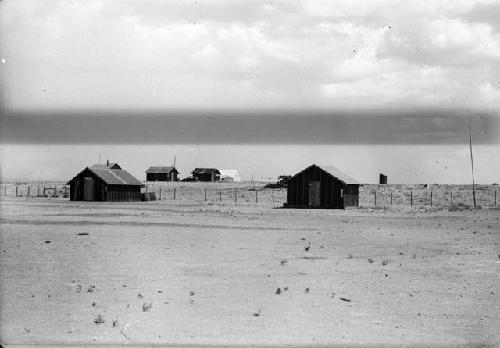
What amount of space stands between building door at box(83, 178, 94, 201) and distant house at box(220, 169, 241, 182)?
241ft

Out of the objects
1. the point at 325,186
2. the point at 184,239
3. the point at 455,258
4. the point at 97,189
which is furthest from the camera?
the point at 97,189

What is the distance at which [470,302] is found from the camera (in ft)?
42.4

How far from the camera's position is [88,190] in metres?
60.5

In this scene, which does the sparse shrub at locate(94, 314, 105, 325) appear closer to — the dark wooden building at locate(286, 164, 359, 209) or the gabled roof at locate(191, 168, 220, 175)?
Answer: the dark wooden building at locate(286, 164, 359, 209)

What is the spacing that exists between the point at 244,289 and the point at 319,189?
129ft

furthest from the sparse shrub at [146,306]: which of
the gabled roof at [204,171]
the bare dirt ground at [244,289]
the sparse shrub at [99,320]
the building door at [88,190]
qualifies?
the gabled roof at [204,171]

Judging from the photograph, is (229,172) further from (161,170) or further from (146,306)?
(146,306)

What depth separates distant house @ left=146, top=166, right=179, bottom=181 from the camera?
123 meters

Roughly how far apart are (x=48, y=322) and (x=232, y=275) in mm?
5850

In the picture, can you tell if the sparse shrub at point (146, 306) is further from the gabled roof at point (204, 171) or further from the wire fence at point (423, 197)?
the gabled roof at point (204, 171)

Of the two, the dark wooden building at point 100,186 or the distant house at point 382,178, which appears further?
the distant house at point 382,178

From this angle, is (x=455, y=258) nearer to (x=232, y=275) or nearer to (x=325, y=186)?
(x=232, y=275)

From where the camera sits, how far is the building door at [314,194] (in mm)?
52781

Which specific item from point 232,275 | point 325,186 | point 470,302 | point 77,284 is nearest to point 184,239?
point 232,275
